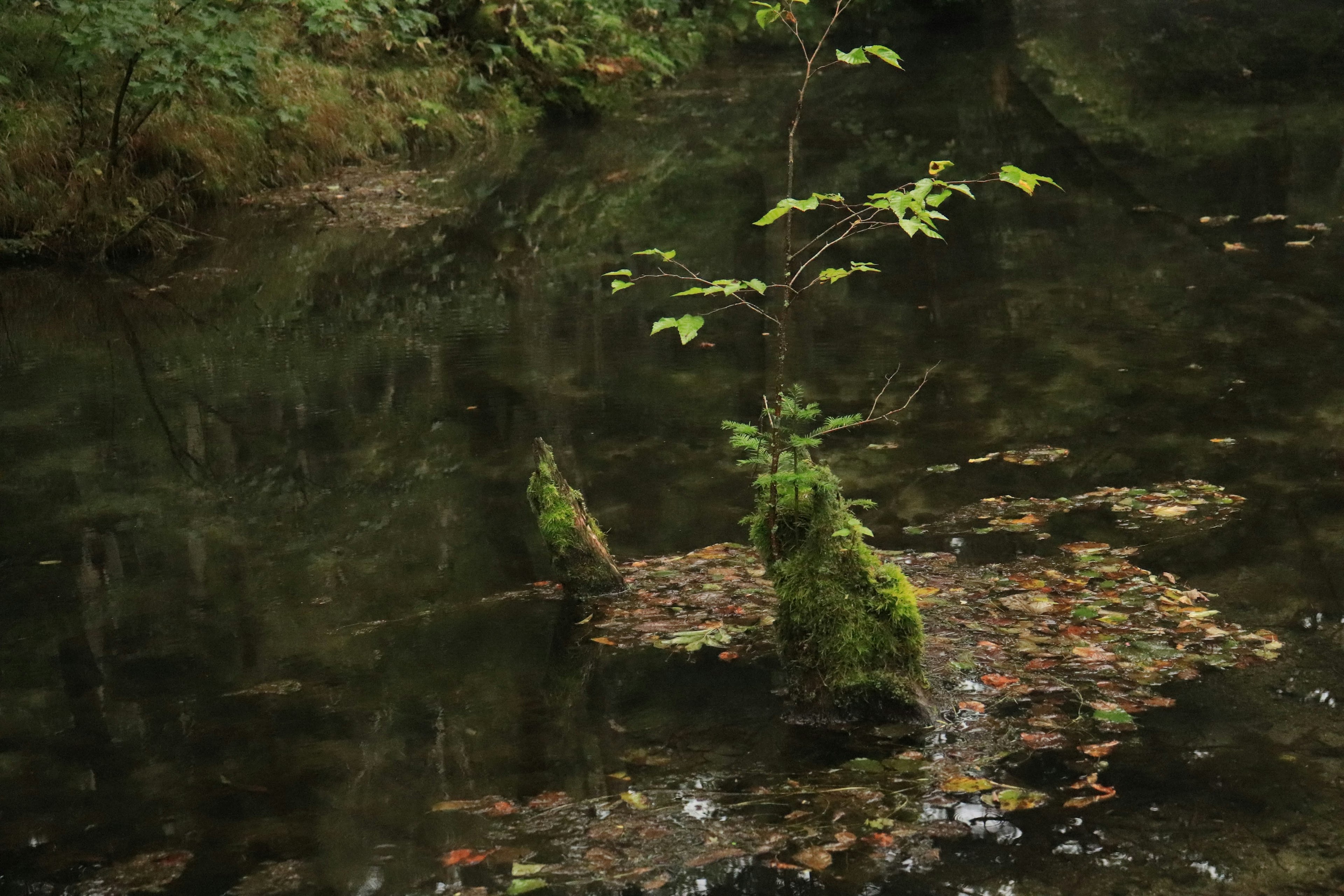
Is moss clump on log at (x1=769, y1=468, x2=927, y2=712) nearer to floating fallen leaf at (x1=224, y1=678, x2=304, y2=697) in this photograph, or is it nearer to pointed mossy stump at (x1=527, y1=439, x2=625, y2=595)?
pointed mossy stump at (x1=527, y1=439, x2=625, y2=595)

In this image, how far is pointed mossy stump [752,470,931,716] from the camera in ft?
15.0

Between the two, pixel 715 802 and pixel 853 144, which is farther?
pixel 853 144

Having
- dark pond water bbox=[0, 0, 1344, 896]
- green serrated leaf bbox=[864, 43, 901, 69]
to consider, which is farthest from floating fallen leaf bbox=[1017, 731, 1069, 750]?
green serrated leaf bbox=[864, 43, 901, 69]

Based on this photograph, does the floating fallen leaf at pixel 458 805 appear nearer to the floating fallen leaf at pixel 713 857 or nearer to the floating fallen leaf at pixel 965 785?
the floating fallen leaf at pixel 713 857

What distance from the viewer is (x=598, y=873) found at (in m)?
3.83

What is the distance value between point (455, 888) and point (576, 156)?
50.2ft

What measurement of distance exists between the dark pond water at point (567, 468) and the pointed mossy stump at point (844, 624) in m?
0.18

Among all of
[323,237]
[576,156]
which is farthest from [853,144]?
[323,237]

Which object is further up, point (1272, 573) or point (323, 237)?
point (323, 237)

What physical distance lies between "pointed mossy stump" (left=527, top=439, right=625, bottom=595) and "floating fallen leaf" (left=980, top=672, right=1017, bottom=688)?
1810mm

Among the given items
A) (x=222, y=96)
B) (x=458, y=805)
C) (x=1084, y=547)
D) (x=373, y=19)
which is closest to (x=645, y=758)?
(x=458, y=805)

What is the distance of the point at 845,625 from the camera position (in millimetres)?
4578

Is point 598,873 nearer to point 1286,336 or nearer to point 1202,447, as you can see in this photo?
Result: point 1202,447

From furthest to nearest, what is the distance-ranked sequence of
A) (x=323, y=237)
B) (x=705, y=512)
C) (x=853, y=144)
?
(x=853, y=144) → (x=323, y=237) → (x=705, y=512)
